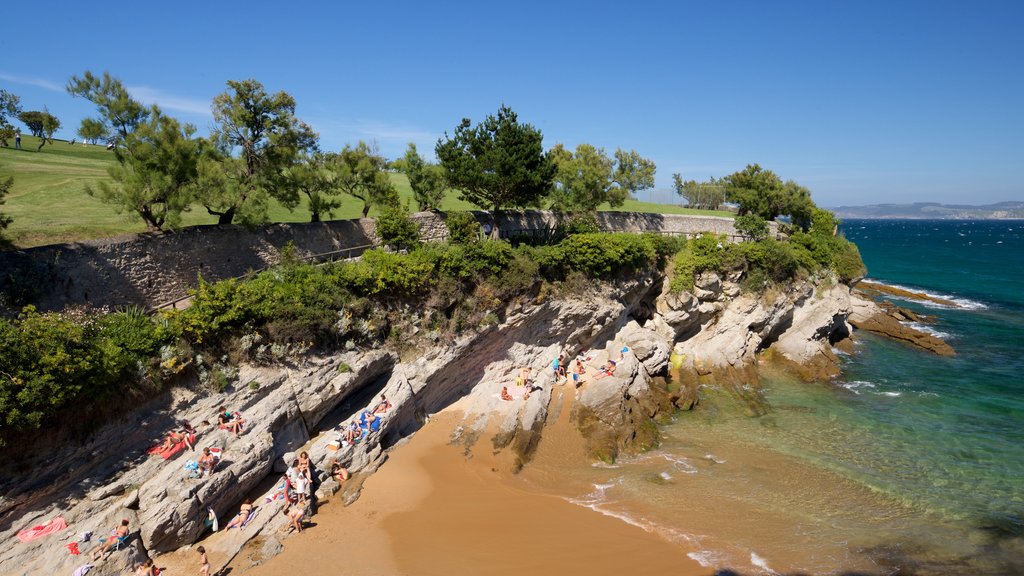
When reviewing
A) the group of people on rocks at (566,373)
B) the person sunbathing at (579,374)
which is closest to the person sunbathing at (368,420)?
the group of people on rocks at (566,373)

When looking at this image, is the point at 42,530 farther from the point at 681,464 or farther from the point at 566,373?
the point at 566,373

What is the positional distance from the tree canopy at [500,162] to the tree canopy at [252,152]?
8.11 m

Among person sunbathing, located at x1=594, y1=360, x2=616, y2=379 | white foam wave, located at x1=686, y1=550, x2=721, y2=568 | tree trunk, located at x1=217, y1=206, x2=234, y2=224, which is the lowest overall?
white foam wave, located at x1=686, y1=550, x2=721, y2=568

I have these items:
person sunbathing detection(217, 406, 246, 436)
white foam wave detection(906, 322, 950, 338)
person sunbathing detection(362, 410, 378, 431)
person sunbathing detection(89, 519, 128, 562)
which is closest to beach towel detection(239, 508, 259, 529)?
person sunbathing detection(217, 406, 246, 436)

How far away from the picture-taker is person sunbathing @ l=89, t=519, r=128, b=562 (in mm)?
12055

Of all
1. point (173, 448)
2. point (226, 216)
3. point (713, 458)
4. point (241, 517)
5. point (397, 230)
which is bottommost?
point (713, 458)

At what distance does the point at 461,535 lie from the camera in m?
14.9

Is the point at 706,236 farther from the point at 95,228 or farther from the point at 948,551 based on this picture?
the point at 95,228

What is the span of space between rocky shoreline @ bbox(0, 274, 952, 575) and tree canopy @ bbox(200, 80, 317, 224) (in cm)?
813

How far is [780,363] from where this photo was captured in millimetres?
31016

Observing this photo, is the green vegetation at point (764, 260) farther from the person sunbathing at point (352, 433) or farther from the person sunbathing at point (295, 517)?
the person sunbathing at point (295, 517)

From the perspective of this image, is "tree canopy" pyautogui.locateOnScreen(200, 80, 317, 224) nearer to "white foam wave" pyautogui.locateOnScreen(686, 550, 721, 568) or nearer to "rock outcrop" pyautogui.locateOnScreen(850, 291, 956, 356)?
"white foam wave" pyautogui.locateOnScreen(686, 550, 721, 568)

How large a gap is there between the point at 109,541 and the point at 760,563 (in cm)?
1643

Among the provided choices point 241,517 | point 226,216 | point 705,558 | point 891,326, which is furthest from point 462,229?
point 891,326
